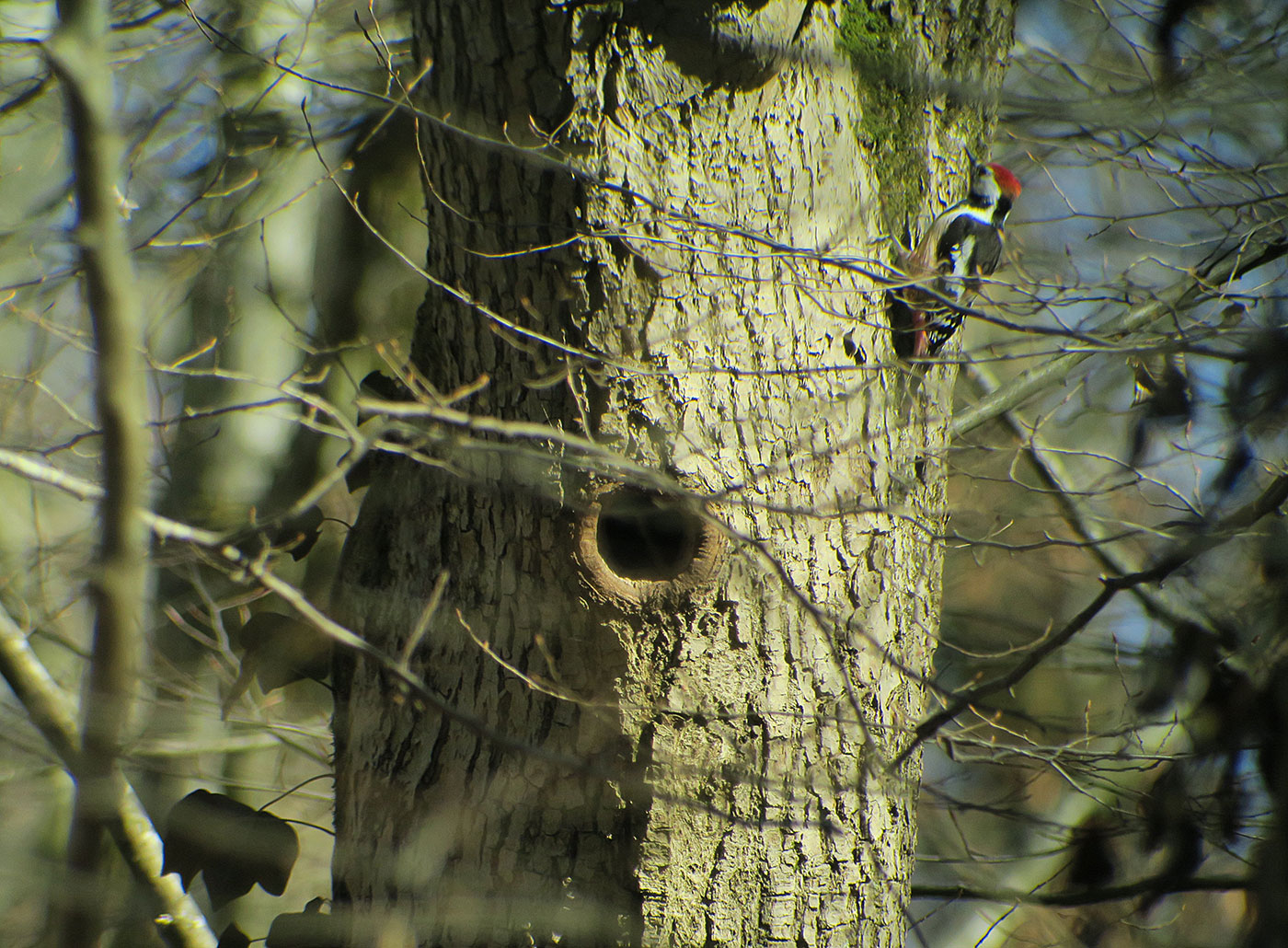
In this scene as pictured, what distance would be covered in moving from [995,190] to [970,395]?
61.6 inches

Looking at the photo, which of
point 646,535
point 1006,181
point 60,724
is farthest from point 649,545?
point 1006,181

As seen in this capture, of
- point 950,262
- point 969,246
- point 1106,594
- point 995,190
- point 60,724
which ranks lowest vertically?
point 60,724

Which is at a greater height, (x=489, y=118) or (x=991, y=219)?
(x=991, y=219)

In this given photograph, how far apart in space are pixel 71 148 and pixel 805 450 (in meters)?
1.51

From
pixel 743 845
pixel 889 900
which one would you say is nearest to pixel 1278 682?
pixel 889 900

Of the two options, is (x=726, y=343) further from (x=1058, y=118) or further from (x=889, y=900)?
(x=1058, y=118)

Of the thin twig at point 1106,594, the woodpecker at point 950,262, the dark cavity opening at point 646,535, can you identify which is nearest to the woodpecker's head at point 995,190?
the woodpecker at point 950,262

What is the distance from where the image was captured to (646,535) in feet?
7.17

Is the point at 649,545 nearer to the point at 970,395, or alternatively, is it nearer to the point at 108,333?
the point at 108,333

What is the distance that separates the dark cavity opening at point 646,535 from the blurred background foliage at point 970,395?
2.71 ft

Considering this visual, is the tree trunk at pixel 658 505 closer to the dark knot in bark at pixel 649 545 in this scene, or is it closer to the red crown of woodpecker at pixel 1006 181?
the dark knot in bark at pixel 649 545

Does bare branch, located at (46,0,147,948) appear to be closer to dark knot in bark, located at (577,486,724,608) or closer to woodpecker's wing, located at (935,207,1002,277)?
dark knot in bark, located at (577,486,724,608)

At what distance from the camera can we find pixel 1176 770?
3.06 m

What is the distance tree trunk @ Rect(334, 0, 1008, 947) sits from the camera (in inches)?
79.9
